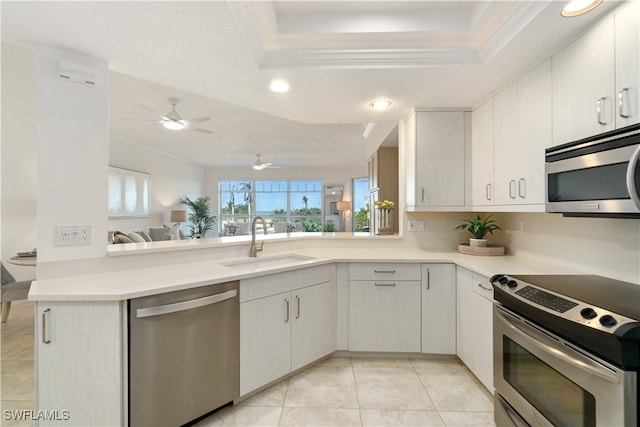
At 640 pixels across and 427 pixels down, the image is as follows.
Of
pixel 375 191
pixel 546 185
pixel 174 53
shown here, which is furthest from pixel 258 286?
pixel 375 191

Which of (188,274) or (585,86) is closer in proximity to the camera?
(585,86)

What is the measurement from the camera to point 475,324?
2027mm

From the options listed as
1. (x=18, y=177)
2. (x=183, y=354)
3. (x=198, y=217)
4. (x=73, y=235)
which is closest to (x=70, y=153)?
(x=73, y=235)

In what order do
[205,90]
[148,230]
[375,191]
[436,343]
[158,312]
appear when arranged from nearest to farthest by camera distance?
1. [158,312]
2. [205,90]
3. [436,343]
4. [375,191]
5. [148,230]

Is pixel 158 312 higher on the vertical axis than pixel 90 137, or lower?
lower

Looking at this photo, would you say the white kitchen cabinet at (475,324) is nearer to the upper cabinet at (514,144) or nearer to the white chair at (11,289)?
the upper cabinet at (514,144)

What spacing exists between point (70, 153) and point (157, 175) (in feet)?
18.4

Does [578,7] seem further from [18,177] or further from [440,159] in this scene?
[18,177]

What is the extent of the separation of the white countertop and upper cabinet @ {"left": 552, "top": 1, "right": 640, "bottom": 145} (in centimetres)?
90

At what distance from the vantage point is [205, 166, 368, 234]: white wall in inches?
364

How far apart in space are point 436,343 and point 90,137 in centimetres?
289

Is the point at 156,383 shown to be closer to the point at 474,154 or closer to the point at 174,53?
the point at 174,53

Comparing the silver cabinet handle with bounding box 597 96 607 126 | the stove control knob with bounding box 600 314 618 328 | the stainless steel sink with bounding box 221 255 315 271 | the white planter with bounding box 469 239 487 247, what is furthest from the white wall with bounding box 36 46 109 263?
the white planter with bounding box 469 239 487 247

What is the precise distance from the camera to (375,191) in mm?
4922
